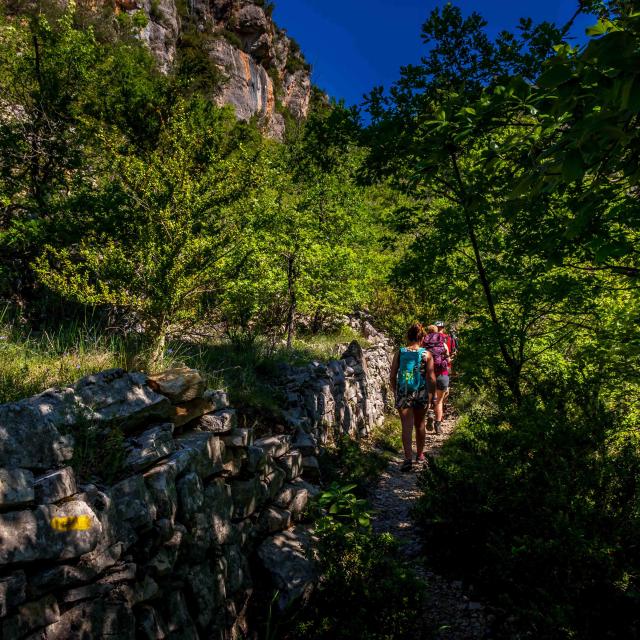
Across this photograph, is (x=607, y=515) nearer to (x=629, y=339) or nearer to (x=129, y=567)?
(x=629, y=339)

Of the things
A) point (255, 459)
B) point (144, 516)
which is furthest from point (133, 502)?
point (255, 459)

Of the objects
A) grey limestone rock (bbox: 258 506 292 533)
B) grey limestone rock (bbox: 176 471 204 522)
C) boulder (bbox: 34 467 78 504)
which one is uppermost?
boulder (bbox: 34 467 78 504)

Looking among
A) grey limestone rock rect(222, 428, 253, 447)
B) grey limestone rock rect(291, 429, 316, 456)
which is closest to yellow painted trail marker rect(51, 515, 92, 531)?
grey limestone rock rect(222, 428, 253, 447)

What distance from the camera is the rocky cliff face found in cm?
3769

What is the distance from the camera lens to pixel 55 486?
8.32 feet

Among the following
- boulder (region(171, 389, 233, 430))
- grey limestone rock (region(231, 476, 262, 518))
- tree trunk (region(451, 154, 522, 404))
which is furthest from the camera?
tree trunk (region(451, 154, 522, 404))

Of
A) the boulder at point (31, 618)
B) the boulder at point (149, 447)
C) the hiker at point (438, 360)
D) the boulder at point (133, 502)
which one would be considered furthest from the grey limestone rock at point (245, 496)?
the hiker at point (438, 360)

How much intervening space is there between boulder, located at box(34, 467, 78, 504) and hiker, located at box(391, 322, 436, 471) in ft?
15.8

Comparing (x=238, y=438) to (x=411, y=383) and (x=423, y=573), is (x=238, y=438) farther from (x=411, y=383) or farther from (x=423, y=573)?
(x=411, y=383)

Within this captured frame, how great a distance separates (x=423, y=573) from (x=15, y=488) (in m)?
3.76

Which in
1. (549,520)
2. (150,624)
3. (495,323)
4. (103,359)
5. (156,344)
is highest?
(495,323)

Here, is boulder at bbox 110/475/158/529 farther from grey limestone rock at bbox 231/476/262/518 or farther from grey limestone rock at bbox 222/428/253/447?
grey limestone rock at bbox 222/428/253/447

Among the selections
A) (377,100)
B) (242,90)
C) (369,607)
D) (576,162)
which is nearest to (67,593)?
(369,607)

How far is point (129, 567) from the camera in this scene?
277 centimetres
